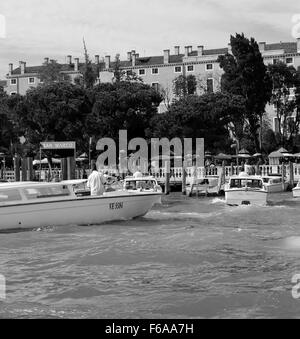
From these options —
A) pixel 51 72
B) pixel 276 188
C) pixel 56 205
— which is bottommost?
pixel 276 188

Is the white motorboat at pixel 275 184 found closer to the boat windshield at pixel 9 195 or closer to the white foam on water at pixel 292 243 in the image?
the white foam on water at pixel 292 243

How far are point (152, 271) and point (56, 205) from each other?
6.63 meters

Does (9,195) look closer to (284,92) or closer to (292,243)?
(292,243)

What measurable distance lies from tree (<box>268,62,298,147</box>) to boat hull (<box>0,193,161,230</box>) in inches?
1542

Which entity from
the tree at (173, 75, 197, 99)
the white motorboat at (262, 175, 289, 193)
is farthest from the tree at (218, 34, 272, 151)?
the white motorboat at (262, 175, 289, 193)

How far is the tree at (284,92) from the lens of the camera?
5494 cm

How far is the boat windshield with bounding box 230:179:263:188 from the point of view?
25708 mm

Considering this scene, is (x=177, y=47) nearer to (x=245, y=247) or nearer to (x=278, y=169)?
(x=278, y=169)

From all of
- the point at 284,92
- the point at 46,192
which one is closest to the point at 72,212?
the point at 46,192

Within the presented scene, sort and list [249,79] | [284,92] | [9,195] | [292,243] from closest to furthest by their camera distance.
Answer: [292,243], [9,195], [249,79], [284,92]

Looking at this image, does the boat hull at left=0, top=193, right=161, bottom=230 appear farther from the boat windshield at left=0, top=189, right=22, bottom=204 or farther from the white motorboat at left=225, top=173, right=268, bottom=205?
the white motorboat at left=225, top=173, right=268, bottom=205

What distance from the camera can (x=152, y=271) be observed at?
35.1 ft

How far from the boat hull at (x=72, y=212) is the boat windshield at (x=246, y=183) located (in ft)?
26.7
